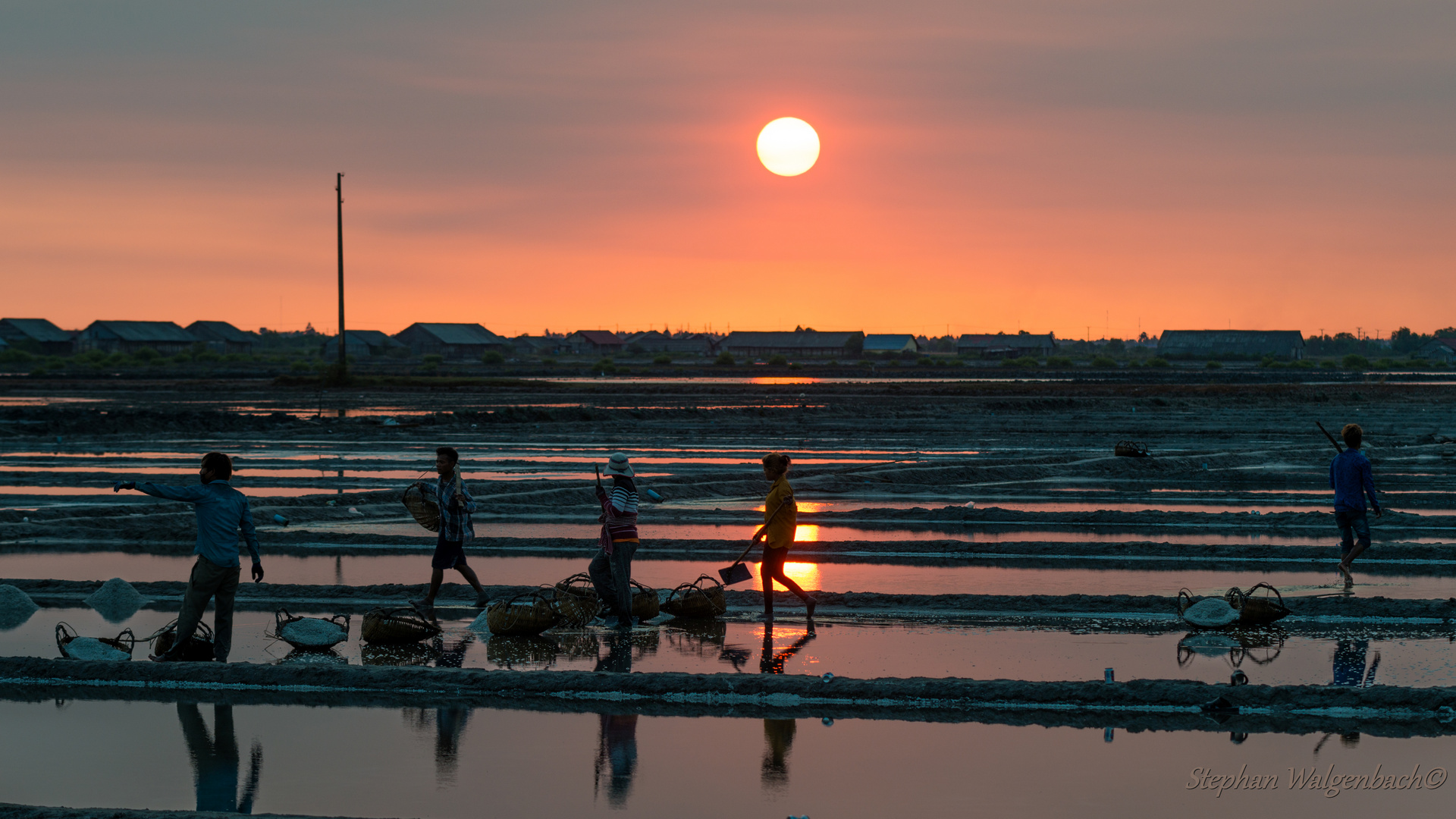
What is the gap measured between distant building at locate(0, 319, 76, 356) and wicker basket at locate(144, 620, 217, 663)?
5660 inches

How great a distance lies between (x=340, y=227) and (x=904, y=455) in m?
46.6

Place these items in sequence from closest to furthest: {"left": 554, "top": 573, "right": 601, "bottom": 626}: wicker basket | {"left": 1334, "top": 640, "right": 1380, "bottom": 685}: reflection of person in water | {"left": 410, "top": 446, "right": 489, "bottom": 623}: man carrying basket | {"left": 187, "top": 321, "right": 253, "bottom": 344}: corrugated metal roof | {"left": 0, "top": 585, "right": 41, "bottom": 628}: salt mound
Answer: {"left": 1334, "top": 640, "right": 1380, "bottom": 685}: reflection of person in water → {"left": 554, "top": 573, "right": 601, "bottom": 626}: wicker basket → {"left": 0, "top": 585, "right": 41, "bottom": 628}: salt mound → {"left": 410, "top": 446, "right": 489, "bottom": 623}: man carrying basket → {"left": 187, "top": 321, "right": 253, "bottom": 344}: corrugated metal roof

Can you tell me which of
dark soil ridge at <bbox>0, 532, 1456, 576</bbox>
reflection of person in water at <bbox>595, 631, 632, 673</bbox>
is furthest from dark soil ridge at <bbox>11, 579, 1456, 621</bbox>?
dark soil ridge at <bbox>0, 532, 1456, 576</bbox>

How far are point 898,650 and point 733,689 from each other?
1874 mm

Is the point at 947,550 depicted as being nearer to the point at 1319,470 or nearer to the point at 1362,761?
the point at 1362,761

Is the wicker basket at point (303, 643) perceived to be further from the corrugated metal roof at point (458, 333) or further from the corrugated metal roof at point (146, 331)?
the corrugated metal roof at point (146, 331)

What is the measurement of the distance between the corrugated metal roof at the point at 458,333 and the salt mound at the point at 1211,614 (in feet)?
450

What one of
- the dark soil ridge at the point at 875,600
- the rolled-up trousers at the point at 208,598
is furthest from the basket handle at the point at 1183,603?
the rolled-up trousers at the point at 208,598

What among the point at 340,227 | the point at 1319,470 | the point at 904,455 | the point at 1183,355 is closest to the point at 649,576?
the point at 904,455

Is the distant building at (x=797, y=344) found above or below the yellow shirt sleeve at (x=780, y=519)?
above

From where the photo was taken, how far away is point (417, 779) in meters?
7.38

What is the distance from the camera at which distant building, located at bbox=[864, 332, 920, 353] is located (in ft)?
536

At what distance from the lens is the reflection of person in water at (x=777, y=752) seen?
24.2 feet

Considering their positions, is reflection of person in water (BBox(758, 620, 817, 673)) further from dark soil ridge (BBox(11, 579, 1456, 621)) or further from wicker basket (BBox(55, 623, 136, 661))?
wicker basket (BBox(55, 623, 136, 661))
